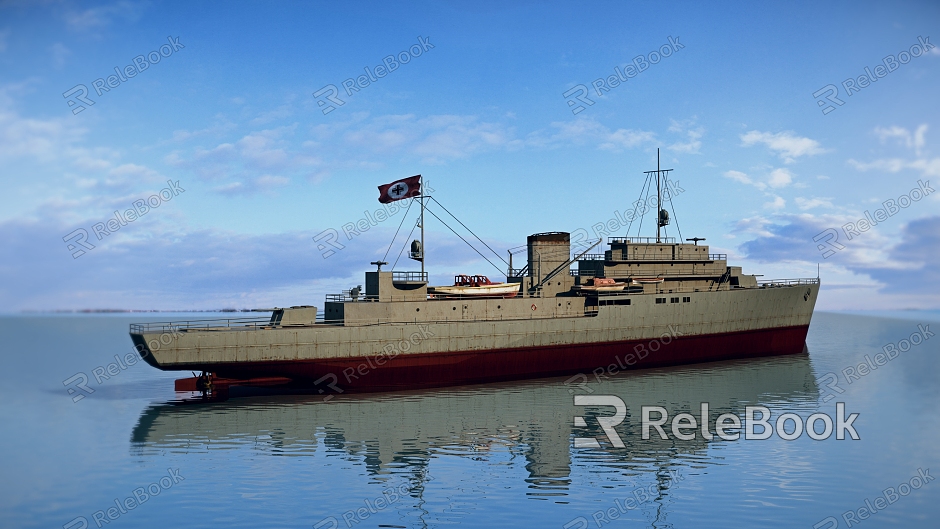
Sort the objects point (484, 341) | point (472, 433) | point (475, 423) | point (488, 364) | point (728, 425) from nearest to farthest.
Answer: point (472, 433), point (728, 425), point (475, 423), point (484, 341), point (488, 364)

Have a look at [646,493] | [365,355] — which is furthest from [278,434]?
[646,493]

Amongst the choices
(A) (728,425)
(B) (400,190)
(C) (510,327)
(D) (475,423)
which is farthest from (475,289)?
(A) (728,425)

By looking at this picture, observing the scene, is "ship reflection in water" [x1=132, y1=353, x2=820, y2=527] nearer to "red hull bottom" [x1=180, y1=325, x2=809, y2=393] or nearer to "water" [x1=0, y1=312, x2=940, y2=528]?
"water" [x1=0, y1=312, x2=940, y2=528]

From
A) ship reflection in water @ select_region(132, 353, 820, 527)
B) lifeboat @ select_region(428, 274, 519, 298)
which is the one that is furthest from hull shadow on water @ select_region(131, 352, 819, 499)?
lifeboat @ select_region(428, 274, 519, 298)

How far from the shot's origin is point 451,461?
21094 mm

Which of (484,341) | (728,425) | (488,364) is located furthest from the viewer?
(488,364)

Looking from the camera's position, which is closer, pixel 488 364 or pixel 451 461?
pixel 451 461

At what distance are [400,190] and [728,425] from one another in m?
20.6

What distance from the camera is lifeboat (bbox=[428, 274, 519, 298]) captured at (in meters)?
36.5

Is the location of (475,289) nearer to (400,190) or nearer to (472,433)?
(400,190)

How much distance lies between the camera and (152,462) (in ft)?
69.5

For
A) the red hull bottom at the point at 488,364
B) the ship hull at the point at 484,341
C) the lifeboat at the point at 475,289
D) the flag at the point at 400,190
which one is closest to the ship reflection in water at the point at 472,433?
the red hull bottom at the point at 488,364

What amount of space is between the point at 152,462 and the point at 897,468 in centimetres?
2448

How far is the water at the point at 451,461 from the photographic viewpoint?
16719mm
